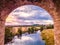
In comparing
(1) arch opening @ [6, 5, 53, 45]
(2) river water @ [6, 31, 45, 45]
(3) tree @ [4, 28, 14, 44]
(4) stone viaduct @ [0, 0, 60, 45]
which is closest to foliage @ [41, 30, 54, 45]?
(2) river water @ [6, 31, 45, 45]

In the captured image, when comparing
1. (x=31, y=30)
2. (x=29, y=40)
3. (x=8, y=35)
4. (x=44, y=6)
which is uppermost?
(x=44, y=6)

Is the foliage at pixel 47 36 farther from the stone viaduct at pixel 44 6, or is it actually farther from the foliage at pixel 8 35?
the stone viaduct at pixel 44 6

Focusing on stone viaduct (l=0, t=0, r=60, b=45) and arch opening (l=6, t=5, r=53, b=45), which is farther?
arch opening (l=6, t=5, r=53, b=45)

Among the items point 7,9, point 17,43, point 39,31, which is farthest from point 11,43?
point 7,9

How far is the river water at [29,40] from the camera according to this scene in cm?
554

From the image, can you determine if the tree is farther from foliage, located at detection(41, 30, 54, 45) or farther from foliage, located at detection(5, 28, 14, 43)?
foliage, located at detection(41, 30, 54, 45)

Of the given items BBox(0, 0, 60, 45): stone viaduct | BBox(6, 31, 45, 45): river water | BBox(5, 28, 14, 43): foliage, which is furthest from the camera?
BBox(5, 28, 14, 43): foliage

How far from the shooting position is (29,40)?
5578mm

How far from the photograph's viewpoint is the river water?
5539 mm

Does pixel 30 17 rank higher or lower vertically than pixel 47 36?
higher

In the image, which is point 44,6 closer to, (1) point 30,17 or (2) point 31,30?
(1) point 30,17

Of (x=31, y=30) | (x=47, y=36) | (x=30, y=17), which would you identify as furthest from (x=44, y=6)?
(x=47, y=36)

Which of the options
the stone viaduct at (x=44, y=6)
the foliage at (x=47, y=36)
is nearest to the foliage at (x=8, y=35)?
the foliage at (x=47, y=36)

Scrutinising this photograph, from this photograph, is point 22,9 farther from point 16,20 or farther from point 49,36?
point 49,36
